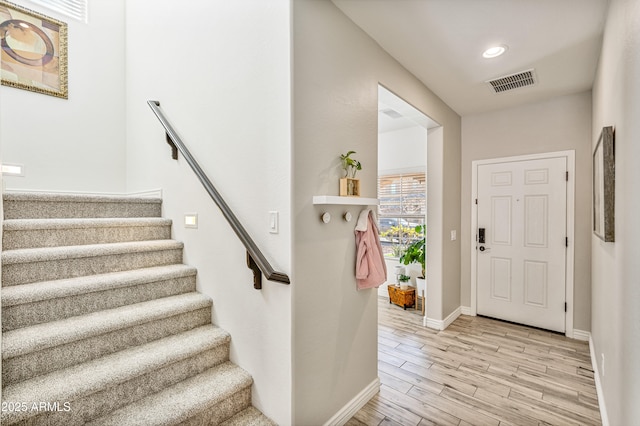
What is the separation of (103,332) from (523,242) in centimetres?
416

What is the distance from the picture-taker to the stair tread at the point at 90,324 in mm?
1483

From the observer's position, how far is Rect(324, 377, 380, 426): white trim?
1930 millimetres

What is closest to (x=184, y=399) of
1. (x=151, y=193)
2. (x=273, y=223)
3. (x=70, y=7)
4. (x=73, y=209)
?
(x=273, y=223)

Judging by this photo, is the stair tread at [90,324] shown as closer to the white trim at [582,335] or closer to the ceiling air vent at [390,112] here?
the ceiling air vent at [390,112]

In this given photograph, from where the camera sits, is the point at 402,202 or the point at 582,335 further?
the point at 402,202

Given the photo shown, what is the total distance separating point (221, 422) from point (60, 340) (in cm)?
97

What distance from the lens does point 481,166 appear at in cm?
388

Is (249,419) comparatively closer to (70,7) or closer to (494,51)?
(494,51)

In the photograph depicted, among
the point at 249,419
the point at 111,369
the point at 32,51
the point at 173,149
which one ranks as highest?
the point at 32,51

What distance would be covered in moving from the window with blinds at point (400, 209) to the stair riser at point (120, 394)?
350 cm

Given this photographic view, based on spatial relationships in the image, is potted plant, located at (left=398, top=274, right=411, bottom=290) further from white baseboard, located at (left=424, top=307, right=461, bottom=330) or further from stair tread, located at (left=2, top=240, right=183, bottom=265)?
stair tread, located at (left=2, top=240, right=183, bottom=265)

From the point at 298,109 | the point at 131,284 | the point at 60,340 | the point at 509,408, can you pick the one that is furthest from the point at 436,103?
the point at 60,340

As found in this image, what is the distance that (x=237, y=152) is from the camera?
1.97m

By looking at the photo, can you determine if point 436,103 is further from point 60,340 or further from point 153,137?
point 60,340
